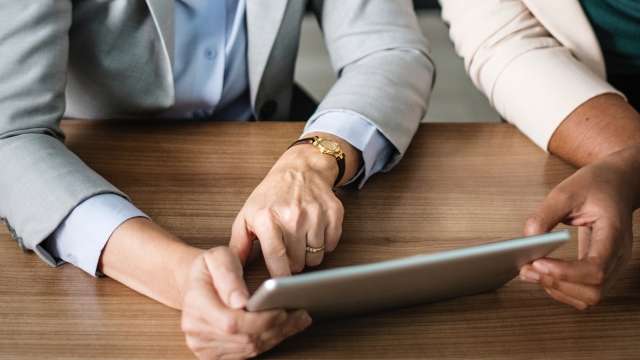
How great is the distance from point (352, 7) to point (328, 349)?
596 millimetres

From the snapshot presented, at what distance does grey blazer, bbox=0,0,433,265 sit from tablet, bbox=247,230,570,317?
1.02ft

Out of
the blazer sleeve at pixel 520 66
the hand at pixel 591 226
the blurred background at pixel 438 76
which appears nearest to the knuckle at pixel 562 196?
the hand at pixel 591 226

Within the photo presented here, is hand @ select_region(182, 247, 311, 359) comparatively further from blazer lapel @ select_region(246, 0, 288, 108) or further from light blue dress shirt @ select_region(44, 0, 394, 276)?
blazer lapel @ select_region(246, 0, 288, 108)

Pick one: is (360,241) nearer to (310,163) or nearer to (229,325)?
(310,163)

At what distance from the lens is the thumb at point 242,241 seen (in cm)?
85

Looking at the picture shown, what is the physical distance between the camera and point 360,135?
103 cm

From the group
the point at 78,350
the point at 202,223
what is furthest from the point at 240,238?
the point at 78,350

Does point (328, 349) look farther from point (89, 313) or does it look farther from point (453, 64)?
point (453, 64)

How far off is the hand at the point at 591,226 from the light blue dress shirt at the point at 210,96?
0.26 m

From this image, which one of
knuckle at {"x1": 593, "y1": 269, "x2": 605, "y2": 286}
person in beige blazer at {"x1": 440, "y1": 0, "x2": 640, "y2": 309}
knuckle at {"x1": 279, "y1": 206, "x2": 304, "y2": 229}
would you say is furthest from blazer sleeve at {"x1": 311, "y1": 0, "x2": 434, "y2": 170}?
knuckle at {"x1": 593, "y1": 269, "x2": 605, "y2": 286}

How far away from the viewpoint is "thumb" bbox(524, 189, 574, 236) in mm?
835

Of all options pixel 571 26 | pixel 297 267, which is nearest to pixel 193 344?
pixel 297 267

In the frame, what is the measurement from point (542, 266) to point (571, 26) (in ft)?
1.86

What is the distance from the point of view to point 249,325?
2.33 ft
